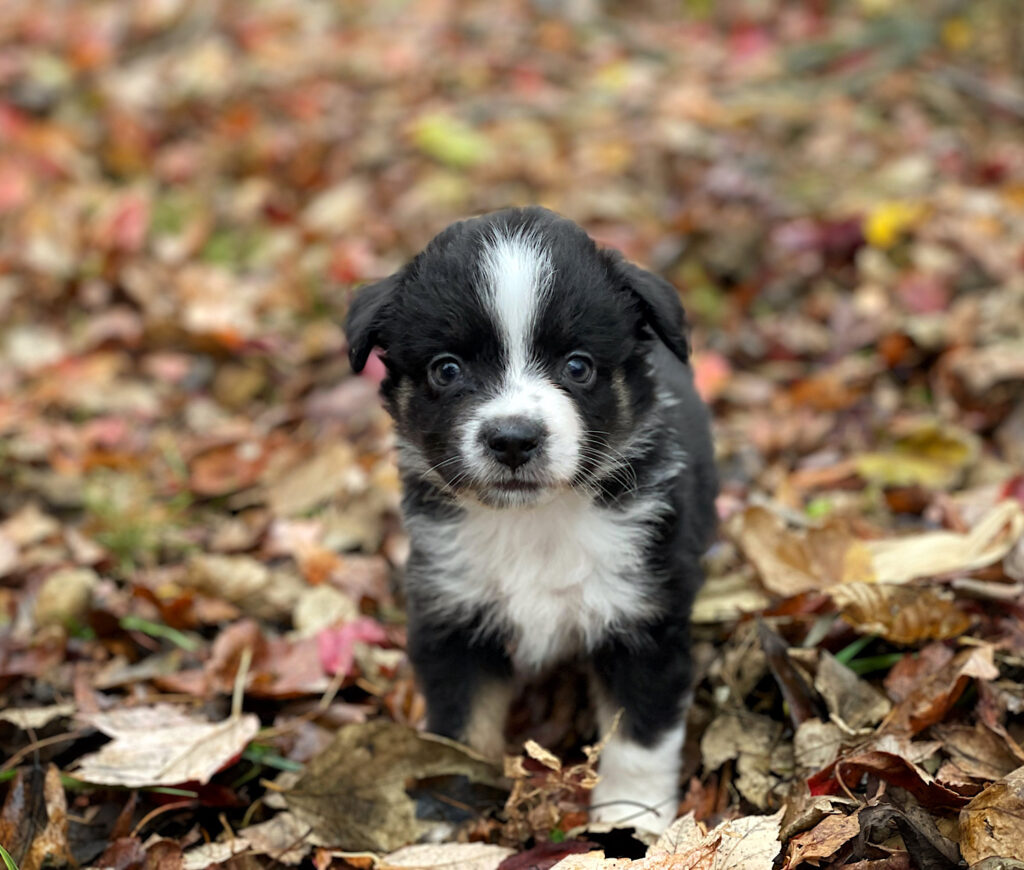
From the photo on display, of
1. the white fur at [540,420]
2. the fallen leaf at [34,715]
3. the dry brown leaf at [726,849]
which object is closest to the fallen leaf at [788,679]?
the dry brown leaf at [726,849]

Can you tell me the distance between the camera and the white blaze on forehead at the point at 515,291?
338cm

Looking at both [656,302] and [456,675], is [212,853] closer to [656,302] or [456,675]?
Result: [456,675]

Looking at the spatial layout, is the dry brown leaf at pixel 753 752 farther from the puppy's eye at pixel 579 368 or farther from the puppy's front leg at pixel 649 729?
the puppy's eye at pixel 579 368

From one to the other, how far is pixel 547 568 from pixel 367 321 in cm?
98

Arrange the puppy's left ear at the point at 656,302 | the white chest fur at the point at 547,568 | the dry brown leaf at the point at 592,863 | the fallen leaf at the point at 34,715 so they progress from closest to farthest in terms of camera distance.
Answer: the dry brown leaf at the point at 592,863 < the puppy's left ear at the point at 656,302 < the white chest fur at the point at 547,568 < the fallen leaf at the point at 34,715

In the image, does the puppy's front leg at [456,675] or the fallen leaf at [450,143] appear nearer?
the puppy's front leg at [456,675]

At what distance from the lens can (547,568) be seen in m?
3.73

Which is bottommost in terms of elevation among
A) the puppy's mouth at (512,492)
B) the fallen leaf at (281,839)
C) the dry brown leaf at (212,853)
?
the fallen leaf at (281,839)

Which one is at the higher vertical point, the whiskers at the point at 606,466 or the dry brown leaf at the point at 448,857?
the whiskers at the point at 606,466

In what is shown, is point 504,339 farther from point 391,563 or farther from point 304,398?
point 304,398

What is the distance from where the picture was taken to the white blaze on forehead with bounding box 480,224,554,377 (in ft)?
11.1

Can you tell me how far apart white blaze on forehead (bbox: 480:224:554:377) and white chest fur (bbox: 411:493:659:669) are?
0.54 metres

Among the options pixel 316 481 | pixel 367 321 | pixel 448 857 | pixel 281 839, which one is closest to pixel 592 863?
pixel 448 857

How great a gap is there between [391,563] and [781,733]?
6.64 ft
